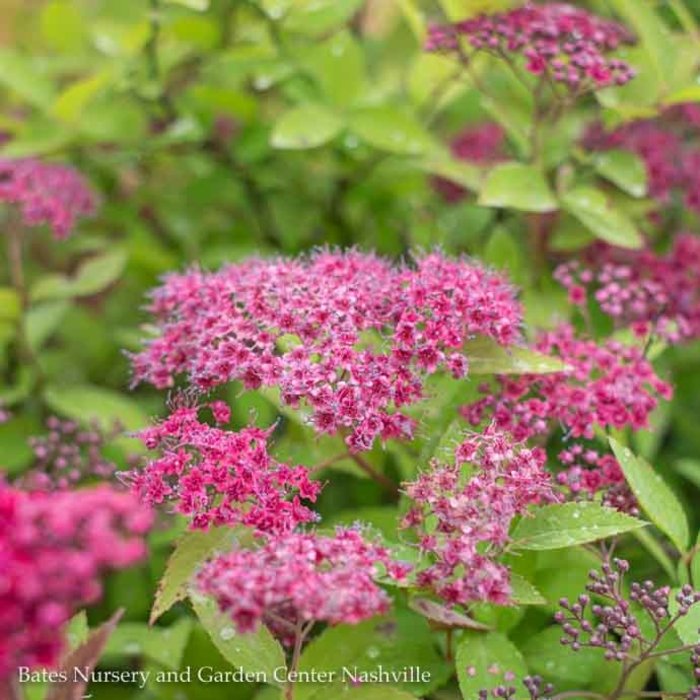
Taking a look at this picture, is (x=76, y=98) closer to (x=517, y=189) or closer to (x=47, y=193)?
(x=47, y=193)

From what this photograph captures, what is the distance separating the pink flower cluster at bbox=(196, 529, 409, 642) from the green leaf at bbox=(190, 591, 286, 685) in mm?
120

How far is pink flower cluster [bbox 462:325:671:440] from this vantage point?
4.52 ft

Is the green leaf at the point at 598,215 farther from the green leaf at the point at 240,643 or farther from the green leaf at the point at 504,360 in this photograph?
the green leaf at the point at 240,643

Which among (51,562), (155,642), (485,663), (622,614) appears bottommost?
(155,642)

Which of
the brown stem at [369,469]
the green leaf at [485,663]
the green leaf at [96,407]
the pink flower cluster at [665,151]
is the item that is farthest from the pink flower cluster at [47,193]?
the green leaf at [485,663]

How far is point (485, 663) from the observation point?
1243 millimetres

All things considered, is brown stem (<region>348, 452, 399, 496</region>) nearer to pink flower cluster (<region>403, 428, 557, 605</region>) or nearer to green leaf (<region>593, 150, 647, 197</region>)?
pink flower cluster (<region>403, 428, 557, 605</region>)

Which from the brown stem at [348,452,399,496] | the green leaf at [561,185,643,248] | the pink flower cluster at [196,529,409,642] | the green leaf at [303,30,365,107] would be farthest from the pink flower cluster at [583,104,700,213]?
the pink flower cluster at [196,529,409,642]

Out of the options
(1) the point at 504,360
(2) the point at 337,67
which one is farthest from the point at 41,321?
(1) the point at 504,360

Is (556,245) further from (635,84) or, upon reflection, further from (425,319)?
(425,319)

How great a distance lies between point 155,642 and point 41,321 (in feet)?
2.24

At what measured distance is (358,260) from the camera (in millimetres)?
1438

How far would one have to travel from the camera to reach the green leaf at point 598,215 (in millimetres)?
1676

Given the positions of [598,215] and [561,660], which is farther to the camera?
[598,215]
